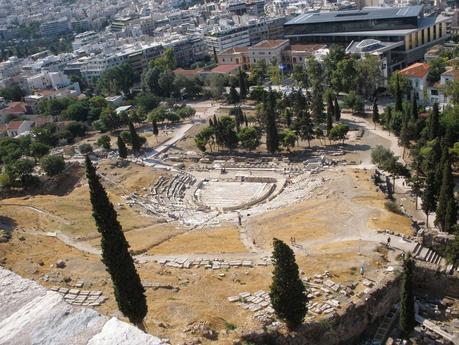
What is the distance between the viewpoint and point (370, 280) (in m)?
26.3

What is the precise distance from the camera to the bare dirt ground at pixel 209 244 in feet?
78.2

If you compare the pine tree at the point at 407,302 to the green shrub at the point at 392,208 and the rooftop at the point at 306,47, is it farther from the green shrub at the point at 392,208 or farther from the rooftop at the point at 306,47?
the rooftop at the point at 306,47

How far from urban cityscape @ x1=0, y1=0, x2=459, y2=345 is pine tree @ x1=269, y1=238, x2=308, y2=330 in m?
0.07

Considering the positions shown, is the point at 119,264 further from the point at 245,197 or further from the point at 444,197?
the point at 245,197

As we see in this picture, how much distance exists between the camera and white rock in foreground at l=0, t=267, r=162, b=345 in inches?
227

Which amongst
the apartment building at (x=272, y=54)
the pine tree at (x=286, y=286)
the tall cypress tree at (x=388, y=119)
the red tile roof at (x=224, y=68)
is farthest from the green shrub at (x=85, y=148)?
the pine tree at (x=286, y=286)

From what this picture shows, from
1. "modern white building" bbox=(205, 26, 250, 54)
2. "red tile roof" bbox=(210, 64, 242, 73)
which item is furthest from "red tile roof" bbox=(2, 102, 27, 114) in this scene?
"modern white building" bbox=(205, 26, 250, 54)

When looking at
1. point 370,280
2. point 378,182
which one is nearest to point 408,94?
point 378,182

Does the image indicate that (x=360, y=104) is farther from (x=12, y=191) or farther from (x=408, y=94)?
(x=12, y=191)

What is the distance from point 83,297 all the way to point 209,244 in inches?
404

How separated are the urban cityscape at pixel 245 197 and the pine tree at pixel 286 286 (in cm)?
7

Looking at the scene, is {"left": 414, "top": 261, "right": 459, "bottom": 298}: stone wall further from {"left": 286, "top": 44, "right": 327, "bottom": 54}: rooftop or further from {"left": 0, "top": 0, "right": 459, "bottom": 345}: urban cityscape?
{"left": 286, "top": 44, "right": 327, "bottom": 54}: rooftop

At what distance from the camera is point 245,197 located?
1864 inches

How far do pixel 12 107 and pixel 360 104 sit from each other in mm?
59243
